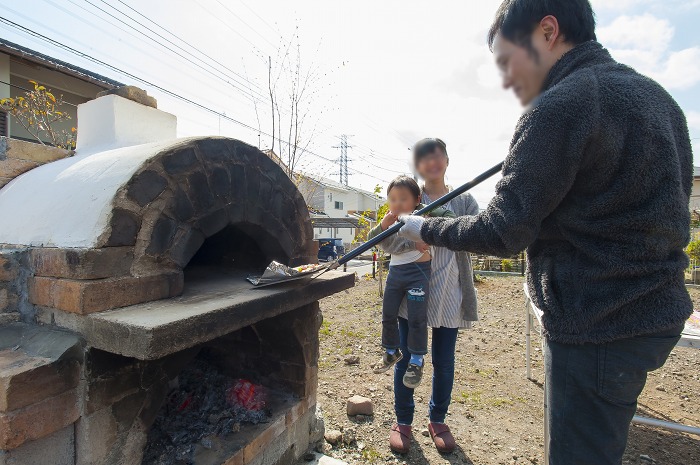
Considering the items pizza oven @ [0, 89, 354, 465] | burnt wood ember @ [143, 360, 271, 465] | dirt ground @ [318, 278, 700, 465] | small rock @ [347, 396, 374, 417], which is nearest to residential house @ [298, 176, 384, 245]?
dirt ground @ [318, 278, 700, 465]

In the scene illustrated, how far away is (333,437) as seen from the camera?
269cm

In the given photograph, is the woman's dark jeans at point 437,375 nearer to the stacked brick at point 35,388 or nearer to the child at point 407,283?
the child at point 407,283

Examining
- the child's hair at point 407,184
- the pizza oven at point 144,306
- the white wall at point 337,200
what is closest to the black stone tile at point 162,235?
the pizza oven at point 144,306

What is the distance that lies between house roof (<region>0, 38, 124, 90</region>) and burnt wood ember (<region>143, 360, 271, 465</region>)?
24.8ft

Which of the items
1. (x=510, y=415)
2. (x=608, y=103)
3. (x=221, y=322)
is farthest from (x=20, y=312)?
Answer: (x=510, y=415)

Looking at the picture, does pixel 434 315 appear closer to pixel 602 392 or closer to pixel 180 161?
pixel 602 392

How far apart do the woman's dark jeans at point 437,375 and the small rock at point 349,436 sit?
14.9 inches

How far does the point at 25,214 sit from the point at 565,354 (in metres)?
2.39

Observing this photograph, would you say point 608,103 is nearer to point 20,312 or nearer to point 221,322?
point 221,322

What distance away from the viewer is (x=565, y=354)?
1.21 metres

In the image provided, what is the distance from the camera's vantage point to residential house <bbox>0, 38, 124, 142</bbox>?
865 cm

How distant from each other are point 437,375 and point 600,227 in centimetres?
172

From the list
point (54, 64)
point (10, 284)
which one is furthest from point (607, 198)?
point (54, 64)

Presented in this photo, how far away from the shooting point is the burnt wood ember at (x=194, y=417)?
1925mm
